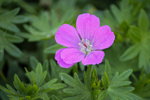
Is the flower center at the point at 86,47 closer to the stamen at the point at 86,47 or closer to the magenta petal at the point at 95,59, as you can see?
the stamen at the point at 86,47

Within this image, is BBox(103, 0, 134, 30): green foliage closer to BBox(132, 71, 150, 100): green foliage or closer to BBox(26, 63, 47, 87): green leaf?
BBox(132, 71, 150, 100): green foliage

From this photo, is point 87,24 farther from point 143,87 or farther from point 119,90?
point 143,87

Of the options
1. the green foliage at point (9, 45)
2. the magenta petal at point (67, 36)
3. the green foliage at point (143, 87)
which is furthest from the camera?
the green foliage at point (9, 45)

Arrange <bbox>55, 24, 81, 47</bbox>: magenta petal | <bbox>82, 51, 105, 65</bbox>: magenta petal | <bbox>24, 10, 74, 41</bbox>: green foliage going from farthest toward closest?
1. <bbox>24, 10, 74, 41</bbox>: green foliage
2. <bbox>55, 24, 81, 47</bbox>: magenta petal
3. <bbox>82, 51, 105, 65</bbox>: magenta petal

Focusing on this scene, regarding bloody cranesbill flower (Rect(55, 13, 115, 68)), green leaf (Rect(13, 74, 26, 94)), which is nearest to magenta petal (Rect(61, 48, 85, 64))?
bloody cranesbill flower (Rect(55, 13, 115, 68))

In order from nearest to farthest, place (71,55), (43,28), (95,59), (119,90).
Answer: (95,59) < (71,55) < (119,90) < (43,28)

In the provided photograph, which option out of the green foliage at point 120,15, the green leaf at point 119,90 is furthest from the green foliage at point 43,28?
the green leaf at point 119,90

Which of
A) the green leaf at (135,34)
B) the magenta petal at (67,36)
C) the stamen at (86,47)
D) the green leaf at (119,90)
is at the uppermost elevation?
the magenta petal at (67,36)

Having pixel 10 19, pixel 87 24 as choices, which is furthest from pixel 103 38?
pixel 10 19
